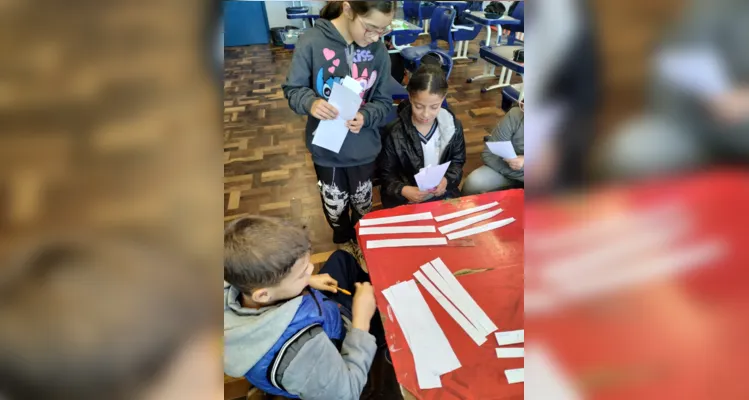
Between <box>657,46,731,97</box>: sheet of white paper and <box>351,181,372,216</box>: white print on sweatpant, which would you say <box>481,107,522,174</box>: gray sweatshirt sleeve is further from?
<box>657,46,731,97</box>: sheet of white paper

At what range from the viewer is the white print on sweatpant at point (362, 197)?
1689 millimetres

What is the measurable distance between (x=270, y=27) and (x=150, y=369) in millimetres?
7448

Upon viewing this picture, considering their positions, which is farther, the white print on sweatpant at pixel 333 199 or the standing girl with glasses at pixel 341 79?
the white print on sweatpant at pixel 333 199

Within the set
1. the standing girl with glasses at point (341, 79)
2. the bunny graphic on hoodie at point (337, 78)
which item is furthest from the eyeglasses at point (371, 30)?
the bunny graphic on hoodie at point (337, 78)

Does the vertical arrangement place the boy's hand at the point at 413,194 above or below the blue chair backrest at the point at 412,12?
below

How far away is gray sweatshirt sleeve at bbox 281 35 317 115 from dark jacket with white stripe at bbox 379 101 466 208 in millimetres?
451

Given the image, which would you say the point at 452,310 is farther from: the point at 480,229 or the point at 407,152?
the point at 407,152

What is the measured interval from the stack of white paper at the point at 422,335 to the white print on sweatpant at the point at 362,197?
0.73 m

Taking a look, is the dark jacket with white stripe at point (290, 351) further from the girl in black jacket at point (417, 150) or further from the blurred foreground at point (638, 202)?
the girl in black jacket at point (417, 150)

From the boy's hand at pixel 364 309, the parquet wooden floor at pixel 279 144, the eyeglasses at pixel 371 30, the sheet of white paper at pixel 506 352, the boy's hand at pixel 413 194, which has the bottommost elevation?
the parquet wooden floor at pixel 279 144

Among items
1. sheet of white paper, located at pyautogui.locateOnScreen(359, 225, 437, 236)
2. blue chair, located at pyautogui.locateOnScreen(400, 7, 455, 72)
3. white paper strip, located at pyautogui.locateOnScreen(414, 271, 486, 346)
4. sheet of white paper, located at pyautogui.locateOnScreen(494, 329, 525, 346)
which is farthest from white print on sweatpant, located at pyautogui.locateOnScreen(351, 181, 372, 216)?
blue chair, located at pyautogui.locateOnScreen(400, 7, 455, 72)

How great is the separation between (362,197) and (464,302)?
0.86 metres

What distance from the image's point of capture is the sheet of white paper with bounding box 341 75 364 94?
1.39 metres

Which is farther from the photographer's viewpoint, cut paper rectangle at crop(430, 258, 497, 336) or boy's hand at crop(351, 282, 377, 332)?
boy's hand at crop(351, 282, 377, 332)
